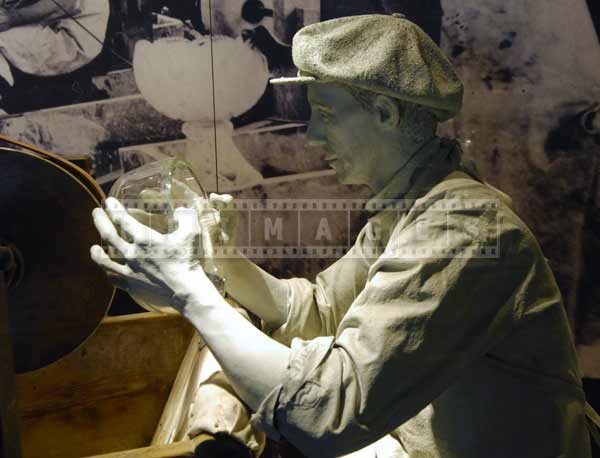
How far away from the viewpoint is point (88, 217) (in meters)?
1.17

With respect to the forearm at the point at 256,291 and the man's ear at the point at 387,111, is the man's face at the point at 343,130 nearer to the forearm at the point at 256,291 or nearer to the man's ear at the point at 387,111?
the man's ear at the point at 387,111

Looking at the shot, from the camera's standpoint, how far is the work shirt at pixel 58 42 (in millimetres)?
1671

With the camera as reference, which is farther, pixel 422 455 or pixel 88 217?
pixel 88 217

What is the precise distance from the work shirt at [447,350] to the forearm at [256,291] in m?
0.36

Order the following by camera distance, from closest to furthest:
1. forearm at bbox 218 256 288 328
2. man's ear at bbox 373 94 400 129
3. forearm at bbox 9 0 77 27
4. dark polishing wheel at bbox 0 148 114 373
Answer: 1. man's ear at bbox 373 94 400 129
2. dark polishing wheel at bbox 0 148 114 373
3. forearm at bbox 218 256 288 328
4. forearm at bbox 9 0 77 27

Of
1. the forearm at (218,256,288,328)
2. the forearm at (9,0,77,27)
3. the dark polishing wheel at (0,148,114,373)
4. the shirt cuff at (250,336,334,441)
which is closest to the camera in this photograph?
the shirt cuff at (250,336,334,441)

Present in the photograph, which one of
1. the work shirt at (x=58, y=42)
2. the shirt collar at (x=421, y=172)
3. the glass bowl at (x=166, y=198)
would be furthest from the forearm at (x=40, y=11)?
the shirt collar at (x=421, y=172)

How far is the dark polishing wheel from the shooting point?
1103 mm

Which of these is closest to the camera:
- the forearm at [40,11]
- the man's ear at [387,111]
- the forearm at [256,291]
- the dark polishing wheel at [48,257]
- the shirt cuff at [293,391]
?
the shirt cuff at [293,391]

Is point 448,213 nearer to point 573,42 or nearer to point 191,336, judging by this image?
point 191,336

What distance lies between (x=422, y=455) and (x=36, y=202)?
33.7 inches

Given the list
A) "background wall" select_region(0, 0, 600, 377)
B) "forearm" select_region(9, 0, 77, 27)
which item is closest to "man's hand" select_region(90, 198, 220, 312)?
"background wall" select_region(0, 0, 600, 377)

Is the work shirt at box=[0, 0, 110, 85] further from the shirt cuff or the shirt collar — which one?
the shirt cuff

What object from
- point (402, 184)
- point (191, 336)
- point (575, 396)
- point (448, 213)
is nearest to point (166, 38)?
point (191, 336)
